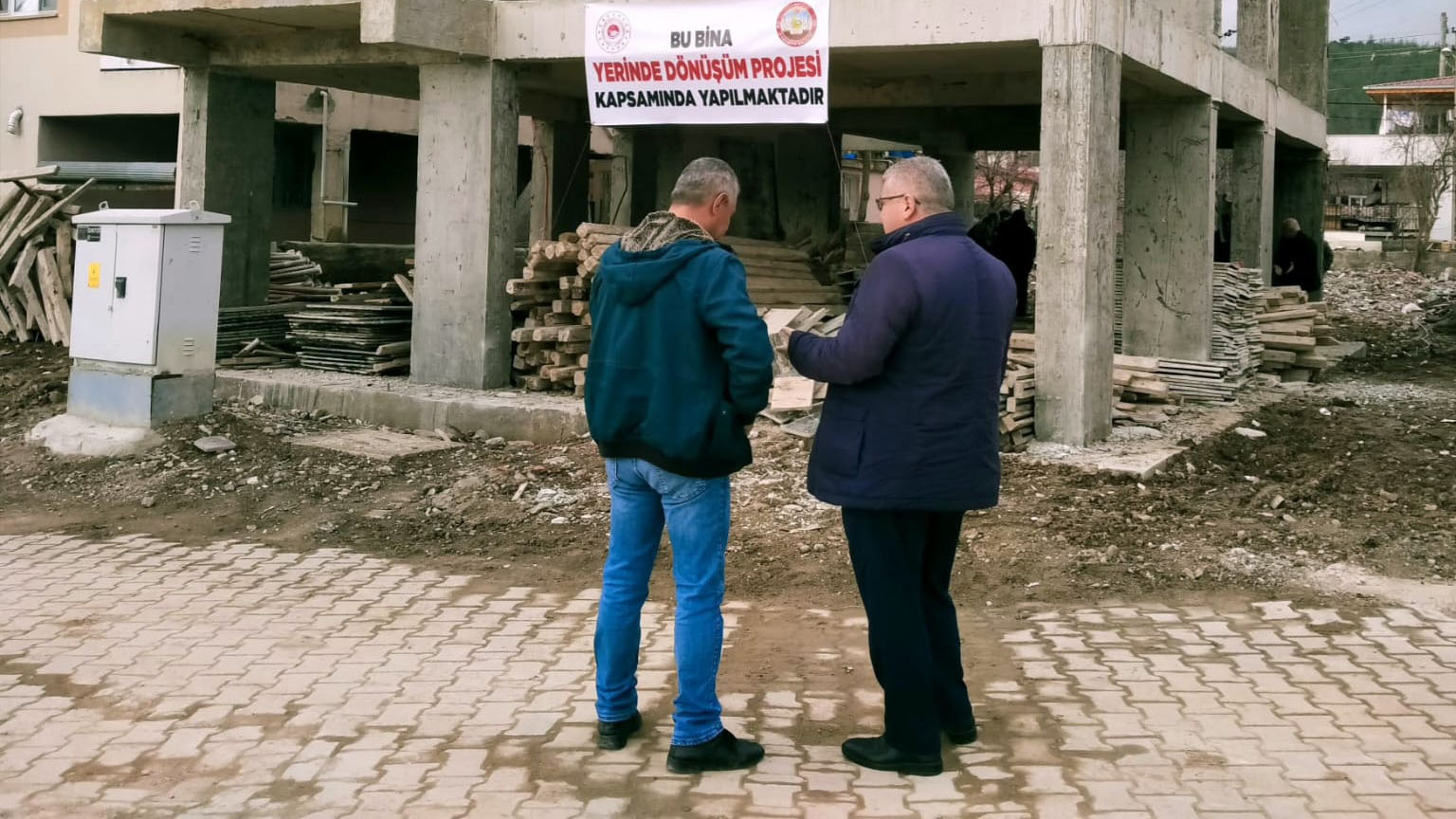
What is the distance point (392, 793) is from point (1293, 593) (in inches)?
185

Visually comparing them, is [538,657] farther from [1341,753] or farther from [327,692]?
[1341,753]

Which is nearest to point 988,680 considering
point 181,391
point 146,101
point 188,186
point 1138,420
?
point 1138,420

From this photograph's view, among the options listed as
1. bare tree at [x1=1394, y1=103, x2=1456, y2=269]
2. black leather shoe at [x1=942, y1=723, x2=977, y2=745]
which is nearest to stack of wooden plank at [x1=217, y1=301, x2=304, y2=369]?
black leather shoe at [x1=942, y1=723, x2=977, y2=745]

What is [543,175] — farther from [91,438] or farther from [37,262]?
[91,438]

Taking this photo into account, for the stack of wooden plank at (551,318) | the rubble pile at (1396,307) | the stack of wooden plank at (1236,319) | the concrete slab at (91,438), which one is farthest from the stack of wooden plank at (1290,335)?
the concrete slab at (91,438)

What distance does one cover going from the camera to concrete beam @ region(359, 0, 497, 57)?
11.5 meters

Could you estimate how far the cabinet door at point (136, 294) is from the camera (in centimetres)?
1030

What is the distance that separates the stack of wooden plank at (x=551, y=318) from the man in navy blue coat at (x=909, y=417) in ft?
24.5

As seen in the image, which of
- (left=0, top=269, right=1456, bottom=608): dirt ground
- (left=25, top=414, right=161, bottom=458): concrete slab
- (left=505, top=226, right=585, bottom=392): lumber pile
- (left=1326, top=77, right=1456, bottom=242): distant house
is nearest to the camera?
(left=0, top=269, right=1456, bottom=608): dirt ground

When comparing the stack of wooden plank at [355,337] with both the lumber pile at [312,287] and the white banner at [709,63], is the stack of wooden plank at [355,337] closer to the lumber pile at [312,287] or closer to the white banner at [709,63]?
the lumber pile at [312,287]

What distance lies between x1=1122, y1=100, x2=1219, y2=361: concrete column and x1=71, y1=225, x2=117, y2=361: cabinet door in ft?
29.0

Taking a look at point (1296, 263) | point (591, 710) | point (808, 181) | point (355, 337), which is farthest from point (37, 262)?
point (1296, 263)

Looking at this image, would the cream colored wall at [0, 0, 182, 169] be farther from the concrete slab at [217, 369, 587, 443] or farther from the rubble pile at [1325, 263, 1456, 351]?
the rubble pile at [1325, 263, 1456, 351]

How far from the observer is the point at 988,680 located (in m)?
5.75
